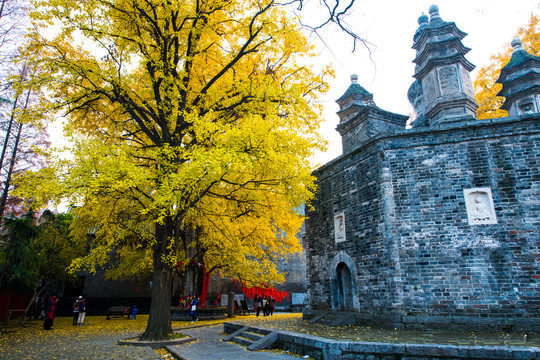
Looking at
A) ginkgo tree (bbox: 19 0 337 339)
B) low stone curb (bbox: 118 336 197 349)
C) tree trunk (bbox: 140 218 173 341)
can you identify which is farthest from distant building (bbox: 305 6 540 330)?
tree trunk (bbox: 140 218 173 341)

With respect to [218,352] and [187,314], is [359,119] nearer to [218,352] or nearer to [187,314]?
[218,352]

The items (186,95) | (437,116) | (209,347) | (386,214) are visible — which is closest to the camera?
(209,347)

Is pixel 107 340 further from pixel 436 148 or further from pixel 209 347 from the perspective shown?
pixel 436 148

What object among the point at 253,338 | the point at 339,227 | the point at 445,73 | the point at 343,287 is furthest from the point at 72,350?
the point at 445,73

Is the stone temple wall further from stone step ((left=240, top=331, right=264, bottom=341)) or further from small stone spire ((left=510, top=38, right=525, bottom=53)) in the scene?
small stone spire ((left=510, top=38, right=525, bottom=53))

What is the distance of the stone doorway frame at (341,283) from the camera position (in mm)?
11195

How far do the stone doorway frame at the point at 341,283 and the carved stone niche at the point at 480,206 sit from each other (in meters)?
3.98

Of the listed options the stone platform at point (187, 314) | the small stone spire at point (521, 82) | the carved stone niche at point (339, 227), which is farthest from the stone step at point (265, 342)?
the small stone spire at point (521, 82)

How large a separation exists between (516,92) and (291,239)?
13.4 meters

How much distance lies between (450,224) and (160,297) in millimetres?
8743

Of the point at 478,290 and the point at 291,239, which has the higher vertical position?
the point at 291,239

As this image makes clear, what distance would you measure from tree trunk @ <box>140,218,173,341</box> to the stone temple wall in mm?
6019

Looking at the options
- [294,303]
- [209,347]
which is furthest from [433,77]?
[294,303]

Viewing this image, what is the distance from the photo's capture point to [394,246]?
9906mm
